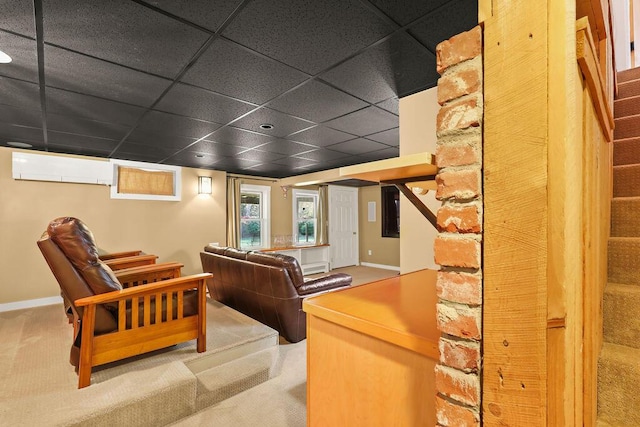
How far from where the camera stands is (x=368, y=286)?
1324 millimetres

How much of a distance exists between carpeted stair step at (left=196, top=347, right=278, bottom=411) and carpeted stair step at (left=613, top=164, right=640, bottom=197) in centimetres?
254

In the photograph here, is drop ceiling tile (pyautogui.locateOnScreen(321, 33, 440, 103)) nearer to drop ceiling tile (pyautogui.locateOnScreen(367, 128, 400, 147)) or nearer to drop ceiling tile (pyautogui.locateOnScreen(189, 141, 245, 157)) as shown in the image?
drop ceiling tile (pyautogui.locateOnScreen(367, 128, 400, 147))

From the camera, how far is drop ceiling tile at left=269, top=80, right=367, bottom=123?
2.22 meters

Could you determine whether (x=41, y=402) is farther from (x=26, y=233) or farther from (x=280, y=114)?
(x=26, y=233)

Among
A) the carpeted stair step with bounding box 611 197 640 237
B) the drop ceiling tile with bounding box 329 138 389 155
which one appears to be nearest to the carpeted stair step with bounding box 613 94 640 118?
Result: the carpeted stair step with bounding box 611 197 640 237

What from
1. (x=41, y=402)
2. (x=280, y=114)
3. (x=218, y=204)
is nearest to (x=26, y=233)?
(x=218, y=204)

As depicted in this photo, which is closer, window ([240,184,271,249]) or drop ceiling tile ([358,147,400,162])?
drop ceiling tile ([358,147,400,162])

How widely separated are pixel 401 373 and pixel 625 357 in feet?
2.43

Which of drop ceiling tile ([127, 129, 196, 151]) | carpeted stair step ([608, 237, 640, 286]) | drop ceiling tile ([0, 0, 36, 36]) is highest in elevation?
drop ceiling tile ([0, 0, 36, 36])

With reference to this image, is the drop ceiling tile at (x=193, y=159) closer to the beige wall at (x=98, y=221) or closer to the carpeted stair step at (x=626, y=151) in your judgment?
the beige wall at (x=98, y=221)

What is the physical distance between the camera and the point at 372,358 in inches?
35.9

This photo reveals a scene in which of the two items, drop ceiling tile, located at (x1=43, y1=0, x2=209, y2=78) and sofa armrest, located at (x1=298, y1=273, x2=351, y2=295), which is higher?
drop ceiling tile, located at (x1=43, y1=0, x2=209, y2=78)

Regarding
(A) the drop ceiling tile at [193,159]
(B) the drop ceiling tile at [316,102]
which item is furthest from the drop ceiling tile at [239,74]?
(A) the drop ceiling tile at [193,159]

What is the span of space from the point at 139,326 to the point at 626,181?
3043 mm
